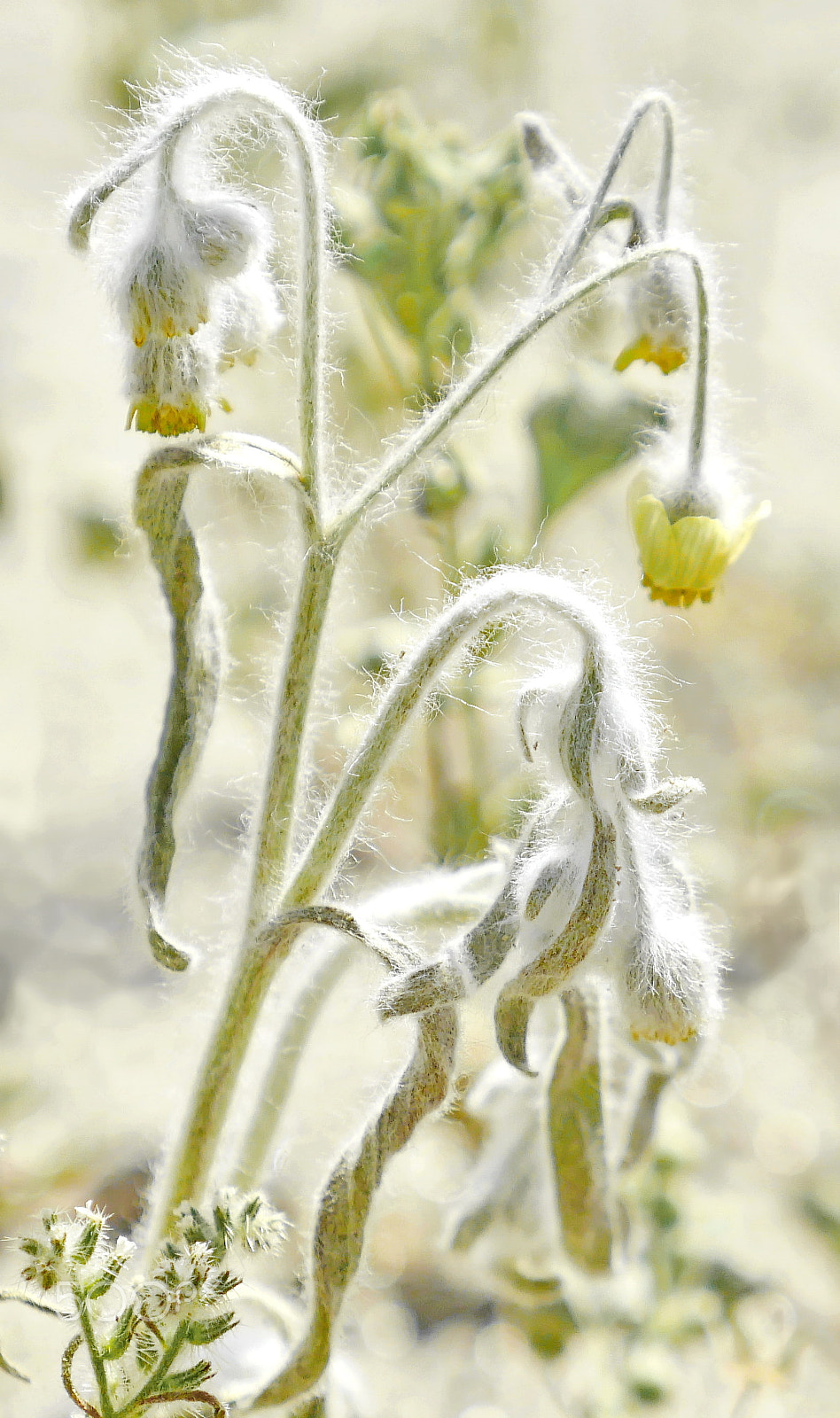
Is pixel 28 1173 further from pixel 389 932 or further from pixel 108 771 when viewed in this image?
pixel 389 932

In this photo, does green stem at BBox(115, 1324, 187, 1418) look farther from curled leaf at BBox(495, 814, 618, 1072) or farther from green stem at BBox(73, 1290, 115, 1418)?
curled leaf at BBox(495, 814, 618, 1072)

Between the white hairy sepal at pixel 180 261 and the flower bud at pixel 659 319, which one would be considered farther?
the flower bud at pixel 659 319

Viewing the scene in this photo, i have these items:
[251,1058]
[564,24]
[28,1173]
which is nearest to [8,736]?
[28,1173]

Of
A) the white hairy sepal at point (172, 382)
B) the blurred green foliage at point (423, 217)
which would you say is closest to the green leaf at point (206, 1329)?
the white hairy sepal at point (172, 382)

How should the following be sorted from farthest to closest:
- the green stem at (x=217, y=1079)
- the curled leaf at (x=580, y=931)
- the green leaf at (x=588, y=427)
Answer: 1. the green leaf at (x=588, y=427)
2. the green stem at (x=217, y=1079)
3. the curled leaf at (x=580, y=931)

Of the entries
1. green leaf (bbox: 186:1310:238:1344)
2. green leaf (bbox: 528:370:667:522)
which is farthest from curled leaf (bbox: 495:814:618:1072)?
green leaf (bbox: 528:370:667:522)

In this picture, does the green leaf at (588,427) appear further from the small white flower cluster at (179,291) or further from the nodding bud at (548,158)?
the small white flower cluster at (179,291)

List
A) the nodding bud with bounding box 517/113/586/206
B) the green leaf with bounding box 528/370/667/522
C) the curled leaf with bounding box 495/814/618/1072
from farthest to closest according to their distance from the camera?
the green leaf with bounding box 528/370/667/522 < the nodding bud with bounding box 517/113/586/206 < the curled leaf with bounding box 495/814/618/1072
